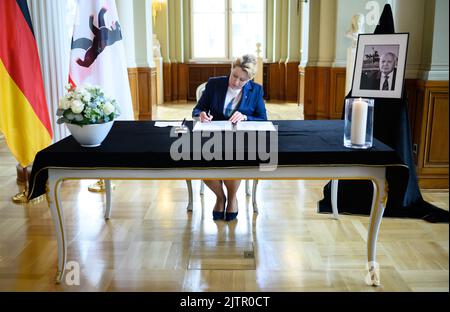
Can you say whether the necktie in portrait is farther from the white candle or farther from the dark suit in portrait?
the white candle

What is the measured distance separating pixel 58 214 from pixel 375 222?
1.74 meters

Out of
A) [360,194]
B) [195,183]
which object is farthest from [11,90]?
[360,194]

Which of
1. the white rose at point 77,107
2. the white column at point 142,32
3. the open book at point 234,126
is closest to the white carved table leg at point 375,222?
the open book at point 234,126

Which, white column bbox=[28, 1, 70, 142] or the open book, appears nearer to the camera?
the open book

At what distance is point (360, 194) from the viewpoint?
12.8 feet

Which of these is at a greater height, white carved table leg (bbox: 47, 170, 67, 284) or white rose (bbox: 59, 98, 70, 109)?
white rose (bbox: 59, 98, 70, 109)

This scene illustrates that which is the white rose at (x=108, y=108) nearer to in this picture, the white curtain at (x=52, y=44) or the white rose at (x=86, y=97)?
the white rose at (x=86, y=97)

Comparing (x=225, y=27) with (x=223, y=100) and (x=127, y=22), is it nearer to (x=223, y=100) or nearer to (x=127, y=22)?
(x=127, y=22)

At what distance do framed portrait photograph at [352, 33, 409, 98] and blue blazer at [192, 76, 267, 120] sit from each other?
2.83 feet

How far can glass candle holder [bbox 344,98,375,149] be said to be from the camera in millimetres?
2504

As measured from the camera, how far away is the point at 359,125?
98.2 inches

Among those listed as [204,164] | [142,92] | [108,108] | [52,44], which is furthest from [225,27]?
[204,164]

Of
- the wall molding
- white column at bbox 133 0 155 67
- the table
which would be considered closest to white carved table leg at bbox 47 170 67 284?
the table

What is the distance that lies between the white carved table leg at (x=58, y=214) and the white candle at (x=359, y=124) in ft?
5.18
